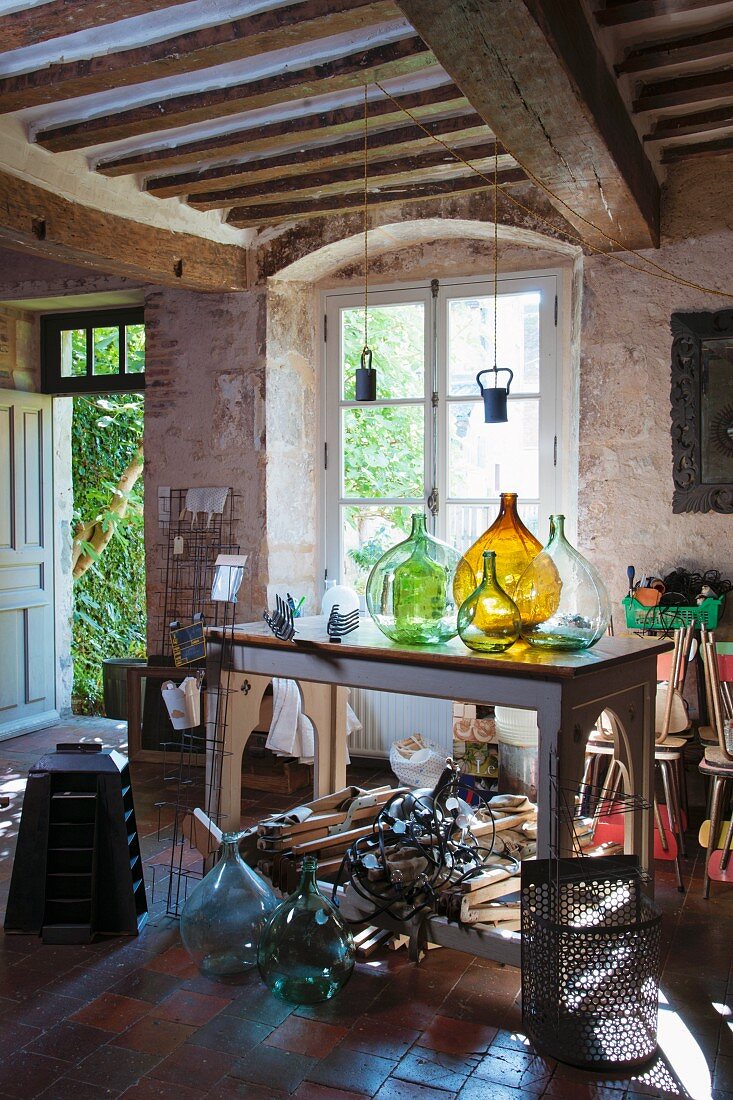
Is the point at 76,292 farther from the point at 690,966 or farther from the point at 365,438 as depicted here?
the point at 690,966

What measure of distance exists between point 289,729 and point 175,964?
2.02m

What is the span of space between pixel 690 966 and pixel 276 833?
57.6 inches

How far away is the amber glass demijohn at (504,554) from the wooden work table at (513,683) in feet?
0.64

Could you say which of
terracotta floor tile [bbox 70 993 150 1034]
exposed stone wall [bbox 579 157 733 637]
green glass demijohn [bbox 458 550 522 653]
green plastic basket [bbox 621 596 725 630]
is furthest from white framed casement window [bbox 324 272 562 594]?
terracotta floor tile [bbox 70 993 150 1034]

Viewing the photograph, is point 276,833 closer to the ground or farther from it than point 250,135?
closer to the ground

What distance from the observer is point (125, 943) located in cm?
314

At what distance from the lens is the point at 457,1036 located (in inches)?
103

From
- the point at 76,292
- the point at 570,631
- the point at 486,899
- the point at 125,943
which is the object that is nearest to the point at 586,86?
the point at 570,631

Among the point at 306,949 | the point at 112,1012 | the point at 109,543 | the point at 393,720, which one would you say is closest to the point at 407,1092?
Answer: the point at 306,949

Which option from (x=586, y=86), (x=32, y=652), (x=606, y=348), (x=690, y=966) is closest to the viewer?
(x=586, y=86)

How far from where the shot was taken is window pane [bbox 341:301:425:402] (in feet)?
17.6

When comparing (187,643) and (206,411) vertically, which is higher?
(206,411)

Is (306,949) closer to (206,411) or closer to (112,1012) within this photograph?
(112,1012)

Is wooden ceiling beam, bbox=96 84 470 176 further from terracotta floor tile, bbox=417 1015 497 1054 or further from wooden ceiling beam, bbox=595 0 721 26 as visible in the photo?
terracotta floor tile, bbox=417 1015 497 1054
